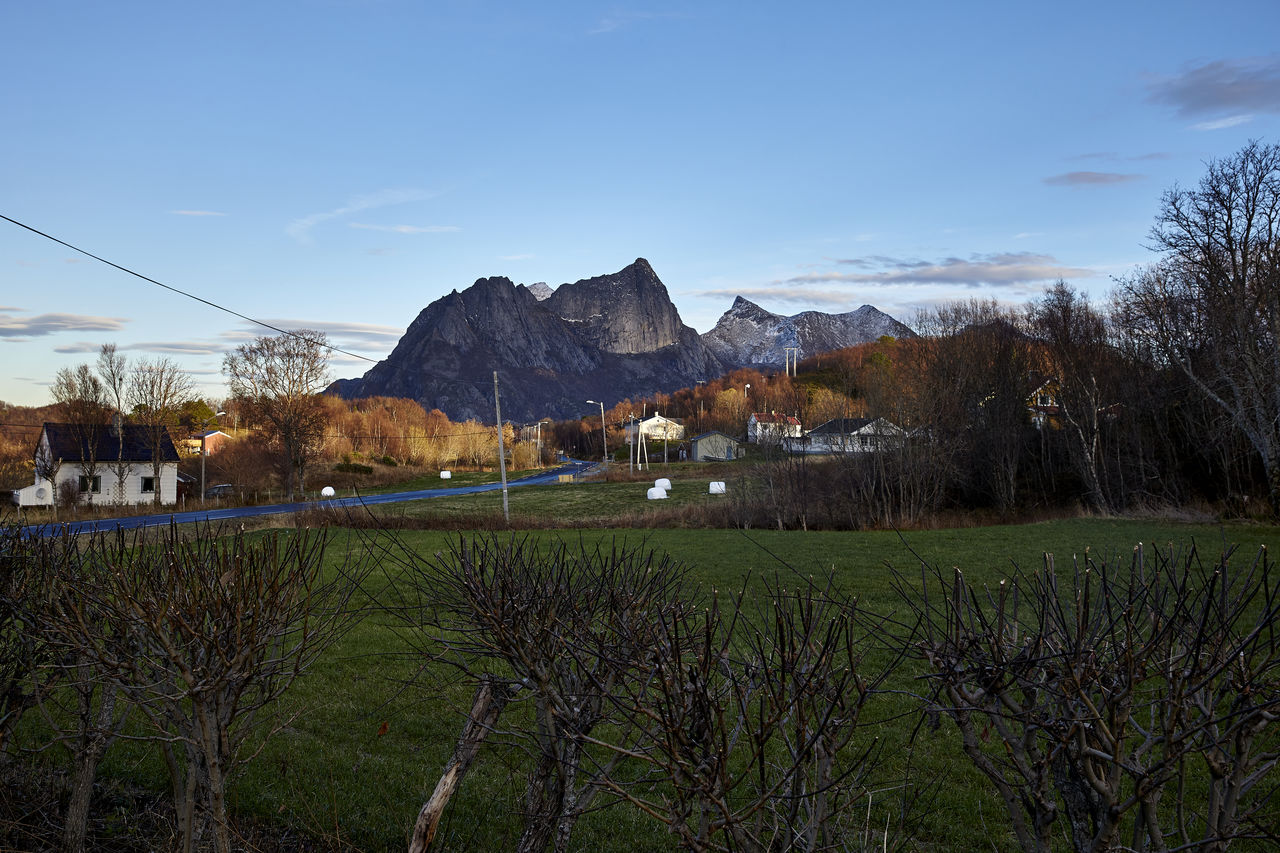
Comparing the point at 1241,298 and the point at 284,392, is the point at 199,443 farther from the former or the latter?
the point at 1241,298

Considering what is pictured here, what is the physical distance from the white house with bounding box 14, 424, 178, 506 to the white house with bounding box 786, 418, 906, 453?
41.0 meters

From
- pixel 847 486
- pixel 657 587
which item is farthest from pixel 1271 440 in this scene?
pixel 657 587

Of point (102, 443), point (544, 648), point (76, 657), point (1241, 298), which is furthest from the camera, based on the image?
point (102, 443)

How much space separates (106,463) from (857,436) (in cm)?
4643

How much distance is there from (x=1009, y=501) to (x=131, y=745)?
36.7 meters

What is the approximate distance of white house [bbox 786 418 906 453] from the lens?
111ft

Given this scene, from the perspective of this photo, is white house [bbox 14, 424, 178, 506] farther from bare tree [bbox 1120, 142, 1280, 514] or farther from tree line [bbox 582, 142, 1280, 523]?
bare tree [bbox 1120, 142, 1280, 514]

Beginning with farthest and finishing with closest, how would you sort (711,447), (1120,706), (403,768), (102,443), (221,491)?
(711,447)
(221,491)
(102,443)
(403,768)
(1120,706)

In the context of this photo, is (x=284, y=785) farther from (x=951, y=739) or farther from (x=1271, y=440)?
(x=1271, y=440)

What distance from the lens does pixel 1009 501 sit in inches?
1470

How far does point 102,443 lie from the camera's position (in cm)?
5200

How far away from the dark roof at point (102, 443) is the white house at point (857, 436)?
4135 cm

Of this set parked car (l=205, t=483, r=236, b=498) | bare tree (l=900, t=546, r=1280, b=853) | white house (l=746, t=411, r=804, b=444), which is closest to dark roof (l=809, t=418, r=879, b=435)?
white house (l=746, t=411, r=804, b=444)

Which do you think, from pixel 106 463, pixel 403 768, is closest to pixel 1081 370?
pixel 403 768
